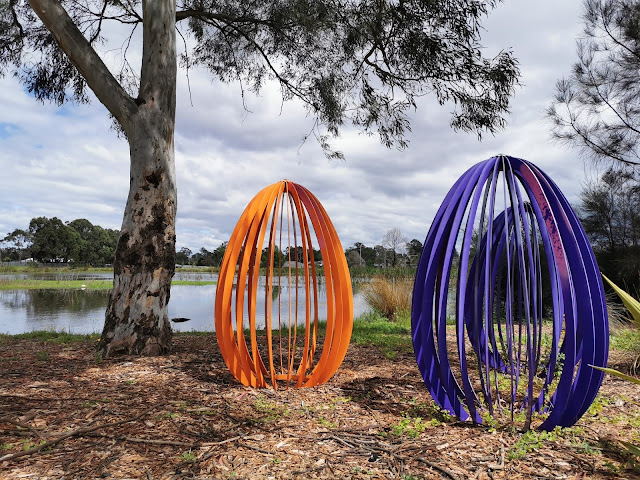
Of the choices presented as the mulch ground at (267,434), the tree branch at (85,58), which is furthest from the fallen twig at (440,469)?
the tree branch at (85,58)

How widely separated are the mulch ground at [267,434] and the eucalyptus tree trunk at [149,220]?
2.81ft

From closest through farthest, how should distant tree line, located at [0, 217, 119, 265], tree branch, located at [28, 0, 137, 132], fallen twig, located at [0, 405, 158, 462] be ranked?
fallen twig, located at [0, 405, 158, 462], tree branch, located at [28, 0, 137, 132], distant tree line, located at [0, 217, 119, 265]

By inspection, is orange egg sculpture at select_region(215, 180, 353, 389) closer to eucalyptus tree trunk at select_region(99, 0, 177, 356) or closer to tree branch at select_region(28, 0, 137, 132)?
eucalyptus tree trunk at select_region(99, 0, 177, 356)

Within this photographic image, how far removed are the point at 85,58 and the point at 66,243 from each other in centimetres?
5879

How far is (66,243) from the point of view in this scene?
57.6m

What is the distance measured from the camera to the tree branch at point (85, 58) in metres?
5.98

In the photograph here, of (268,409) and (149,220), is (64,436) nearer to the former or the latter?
(268,409)


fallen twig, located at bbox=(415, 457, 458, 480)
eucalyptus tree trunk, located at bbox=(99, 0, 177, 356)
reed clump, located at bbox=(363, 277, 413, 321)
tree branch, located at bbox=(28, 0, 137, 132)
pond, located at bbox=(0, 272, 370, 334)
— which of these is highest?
tree branch, located at bbox=(28, 0, 137, 132)

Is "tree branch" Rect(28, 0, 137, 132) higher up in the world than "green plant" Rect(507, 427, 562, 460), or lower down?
higher up

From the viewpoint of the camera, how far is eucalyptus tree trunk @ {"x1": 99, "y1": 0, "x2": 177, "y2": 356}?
5.50m

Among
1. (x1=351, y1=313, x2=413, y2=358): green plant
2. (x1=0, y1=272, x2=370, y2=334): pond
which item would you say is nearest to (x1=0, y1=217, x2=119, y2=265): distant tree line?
(x1=0, y1=272, x2=370, y2=334): pond

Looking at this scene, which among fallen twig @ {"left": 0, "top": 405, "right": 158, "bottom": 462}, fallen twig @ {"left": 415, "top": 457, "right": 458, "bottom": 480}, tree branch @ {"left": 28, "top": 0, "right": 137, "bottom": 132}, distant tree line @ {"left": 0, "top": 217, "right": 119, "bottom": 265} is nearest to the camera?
fallen twig @ {"left": 415, "top": 457, "right": 458, "bottom": 480}

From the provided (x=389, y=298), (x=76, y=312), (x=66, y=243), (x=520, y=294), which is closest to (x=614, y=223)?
(x=389, y=298)

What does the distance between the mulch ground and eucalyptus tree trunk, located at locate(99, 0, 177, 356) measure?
33.8 inches
